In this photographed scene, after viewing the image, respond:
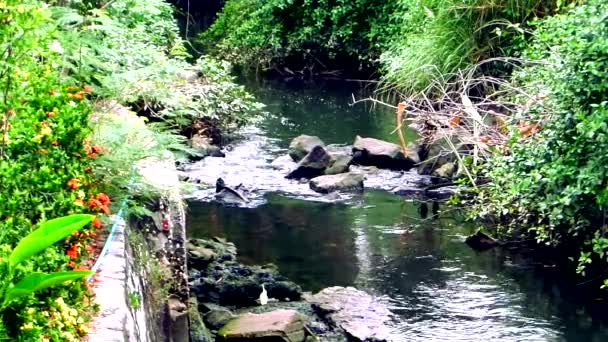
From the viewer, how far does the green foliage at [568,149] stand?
7.45 metres

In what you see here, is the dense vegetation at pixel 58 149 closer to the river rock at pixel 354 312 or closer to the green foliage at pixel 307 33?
the river rock at pixel 354 312

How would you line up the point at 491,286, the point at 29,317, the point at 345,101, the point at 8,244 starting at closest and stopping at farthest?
the point at 29,317 → the point at 8,244 → the point at 491,286 → the point at 345,101

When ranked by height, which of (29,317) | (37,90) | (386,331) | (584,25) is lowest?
(386,331)

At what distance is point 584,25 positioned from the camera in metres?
8.03

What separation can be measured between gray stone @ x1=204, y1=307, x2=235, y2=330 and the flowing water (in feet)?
4.54

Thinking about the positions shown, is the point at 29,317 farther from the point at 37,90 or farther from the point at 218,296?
the point at 218,296

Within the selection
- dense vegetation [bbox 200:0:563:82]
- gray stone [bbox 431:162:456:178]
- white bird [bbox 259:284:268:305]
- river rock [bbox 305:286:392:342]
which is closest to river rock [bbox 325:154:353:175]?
gray stone [bbox 431:162:456:178]

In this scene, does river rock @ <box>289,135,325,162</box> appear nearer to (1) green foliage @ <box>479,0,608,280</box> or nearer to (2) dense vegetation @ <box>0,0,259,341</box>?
(1) green foliage @ <box>479,0,608,280</box>

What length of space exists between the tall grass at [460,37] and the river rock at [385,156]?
0.96m

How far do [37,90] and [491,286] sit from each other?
5716mm

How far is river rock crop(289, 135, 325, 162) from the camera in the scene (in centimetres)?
1334

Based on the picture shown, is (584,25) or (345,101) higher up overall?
(584,25)

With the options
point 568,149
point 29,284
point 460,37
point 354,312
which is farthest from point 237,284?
point 460,37

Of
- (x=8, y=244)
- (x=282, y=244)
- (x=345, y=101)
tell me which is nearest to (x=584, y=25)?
(x=282, y=244)
